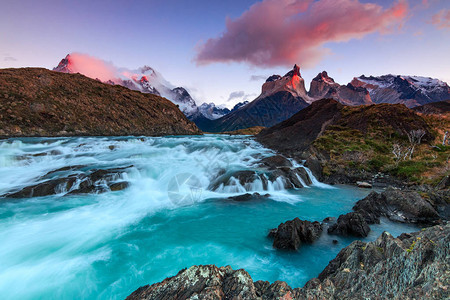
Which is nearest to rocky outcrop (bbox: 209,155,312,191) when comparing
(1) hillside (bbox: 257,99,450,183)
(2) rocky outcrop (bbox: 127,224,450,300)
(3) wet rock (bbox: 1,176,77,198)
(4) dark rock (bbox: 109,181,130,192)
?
(1) hillside (bbox: 257,99,450,183)

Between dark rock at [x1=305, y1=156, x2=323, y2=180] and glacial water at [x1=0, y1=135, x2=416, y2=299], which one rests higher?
dark rock at [x1=305, y1=156, x2=323, y2=180]

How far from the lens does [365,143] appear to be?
26750mm

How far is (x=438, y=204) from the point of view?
11.5 meters

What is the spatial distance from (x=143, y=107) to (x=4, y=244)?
2882 inches

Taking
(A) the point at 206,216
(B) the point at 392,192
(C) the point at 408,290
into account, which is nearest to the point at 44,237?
(A) the point at 206,216

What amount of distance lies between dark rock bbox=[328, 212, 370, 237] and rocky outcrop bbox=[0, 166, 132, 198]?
→ 1561cm

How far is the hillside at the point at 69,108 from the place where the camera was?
133ft

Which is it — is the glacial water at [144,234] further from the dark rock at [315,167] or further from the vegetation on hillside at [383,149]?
the vegetation on hillside at [383,149]

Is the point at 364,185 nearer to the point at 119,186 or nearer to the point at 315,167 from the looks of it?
the point at 315,167

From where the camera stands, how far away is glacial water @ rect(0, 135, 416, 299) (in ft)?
23.5

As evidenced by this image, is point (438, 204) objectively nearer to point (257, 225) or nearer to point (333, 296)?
point (257, 225)

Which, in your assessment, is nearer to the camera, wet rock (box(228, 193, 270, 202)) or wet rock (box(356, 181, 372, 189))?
wet rock (box(228, 193, 270, 202))

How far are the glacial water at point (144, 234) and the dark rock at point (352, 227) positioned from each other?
1.11 ft

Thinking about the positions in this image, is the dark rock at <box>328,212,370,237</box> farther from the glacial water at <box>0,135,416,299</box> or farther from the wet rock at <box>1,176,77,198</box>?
the wet rock at <box>1,176,77,198</box>
